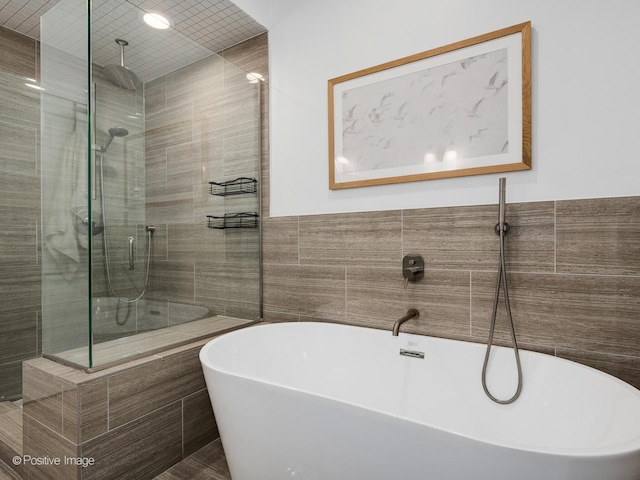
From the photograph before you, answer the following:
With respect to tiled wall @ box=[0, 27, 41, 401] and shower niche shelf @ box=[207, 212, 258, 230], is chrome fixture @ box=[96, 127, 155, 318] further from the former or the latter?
tiled wall @ box=[0, 27, 41, 401]

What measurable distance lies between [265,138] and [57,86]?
117 cm

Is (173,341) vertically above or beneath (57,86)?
beneath

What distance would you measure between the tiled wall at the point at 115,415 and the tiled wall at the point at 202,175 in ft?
1.51

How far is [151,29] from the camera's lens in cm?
184

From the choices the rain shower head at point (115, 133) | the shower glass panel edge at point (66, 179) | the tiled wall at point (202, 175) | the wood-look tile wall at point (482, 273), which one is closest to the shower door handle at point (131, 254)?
the tiled wall at point (202, 175)

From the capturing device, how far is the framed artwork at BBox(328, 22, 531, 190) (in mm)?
1641

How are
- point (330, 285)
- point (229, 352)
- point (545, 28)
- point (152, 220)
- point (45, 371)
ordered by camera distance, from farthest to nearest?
point (330, 285), point (152, 220), point (229, 352), point (545, 28), point (45, 371)

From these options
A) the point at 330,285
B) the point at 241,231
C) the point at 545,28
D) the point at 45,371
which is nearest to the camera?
the point at 45,371

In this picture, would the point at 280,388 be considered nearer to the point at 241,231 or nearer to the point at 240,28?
the point at 241,231

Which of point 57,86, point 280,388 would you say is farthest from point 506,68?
point 57,86

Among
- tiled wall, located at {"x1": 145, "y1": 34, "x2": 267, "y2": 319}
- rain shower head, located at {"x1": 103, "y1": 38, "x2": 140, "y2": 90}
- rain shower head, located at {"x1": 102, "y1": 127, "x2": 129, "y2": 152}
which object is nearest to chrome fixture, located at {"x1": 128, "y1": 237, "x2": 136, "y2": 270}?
tiled wall, located at {"x1": 145, "y1": 34, "x2": 267, "y2": 319}

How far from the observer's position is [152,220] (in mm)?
1907

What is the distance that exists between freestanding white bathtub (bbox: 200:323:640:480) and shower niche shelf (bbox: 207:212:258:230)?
0.71m

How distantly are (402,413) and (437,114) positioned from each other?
1.42m
